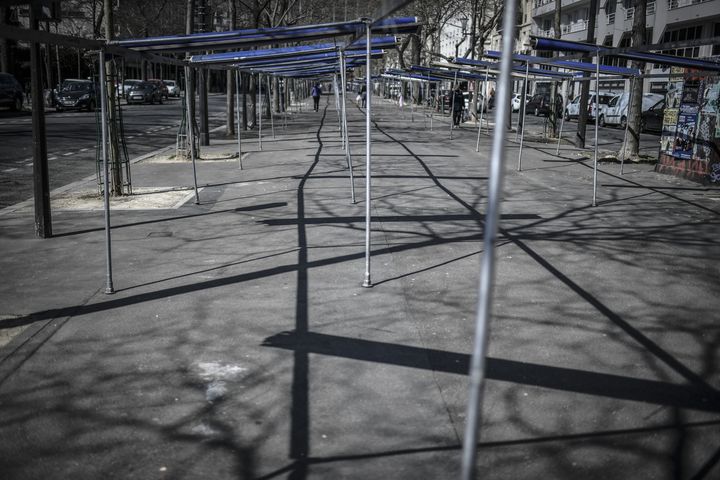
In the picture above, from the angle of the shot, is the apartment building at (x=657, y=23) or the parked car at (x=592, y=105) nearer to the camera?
the parked car at (x=592, y=105)

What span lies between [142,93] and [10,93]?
48.2 ft

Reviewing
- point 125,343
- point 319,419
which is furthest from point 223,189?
point 319,419

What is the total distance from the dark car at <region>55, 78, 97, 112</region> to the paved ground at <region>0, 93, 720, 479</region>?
28310 millimetres

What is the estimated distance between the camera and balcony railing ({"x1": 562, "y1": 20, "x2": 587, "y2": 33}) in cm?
5452

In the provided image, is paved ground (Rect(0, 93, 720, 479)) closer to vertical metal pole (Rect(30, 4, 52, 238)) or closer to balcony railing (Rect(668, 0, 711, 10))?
vertical metal pole (Rect(30, 4, 52, 238))

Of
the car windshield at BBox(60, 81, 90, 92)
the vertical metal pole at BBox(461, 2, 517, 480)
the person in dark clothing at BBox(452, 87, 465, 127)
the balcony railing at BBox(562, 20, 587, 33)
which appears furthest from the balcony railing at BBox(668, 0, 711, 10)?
Result: the vertical metal pole at BBox(461, 2, 517, 480)

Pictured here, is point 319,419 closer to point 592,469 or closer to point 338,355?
point 338,355

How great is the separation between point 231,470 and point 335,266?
3727 millimetres

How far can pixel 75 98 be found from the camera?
35688 millimetres

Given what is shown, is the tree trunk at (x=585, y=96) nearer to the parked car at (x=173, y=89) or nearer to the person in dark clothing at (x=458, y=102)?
the person in dark clothing at (x=458, y=102)

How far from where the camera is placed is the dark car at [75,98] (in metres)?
35.6

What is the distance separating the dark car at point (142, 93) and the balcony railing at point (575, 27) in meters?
34.0

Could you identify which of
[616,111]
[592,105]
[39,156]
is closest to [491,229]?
[39,156]

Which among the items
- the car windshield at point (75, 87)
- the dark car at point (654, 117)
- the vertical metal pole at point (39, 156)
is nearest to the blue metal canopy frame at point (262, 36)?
the vertical metal pole at point (39, 156)
